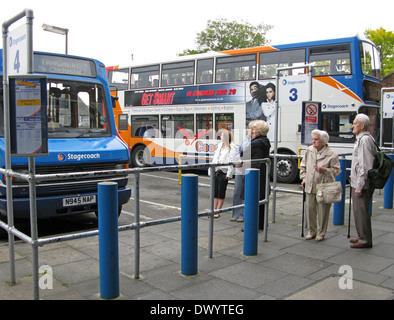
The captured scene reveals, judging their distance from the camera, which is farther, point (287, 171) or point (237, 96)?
point (237, 96)

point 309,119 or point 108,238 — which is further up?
point 309,119

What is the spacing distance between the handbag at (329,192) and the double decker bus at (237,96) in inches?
199

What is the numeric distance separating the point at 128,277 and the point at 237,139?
34.3 feet

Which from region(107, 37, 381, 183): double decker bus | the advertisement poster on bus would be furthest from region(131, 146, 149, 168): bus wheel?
the advertisement poster on bus

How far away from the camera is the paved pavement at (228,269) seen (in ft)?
12.7

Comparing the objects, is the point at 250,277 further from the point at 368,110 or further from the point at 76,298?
the point at 368,110

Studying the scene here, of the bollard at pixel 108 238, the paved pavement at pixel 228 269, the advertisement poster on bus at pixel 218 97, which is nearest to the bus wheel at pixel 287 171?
the advertisement poster on bus at pixel 218 97

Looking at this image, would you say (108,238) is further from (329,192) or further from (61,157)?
(329,192)

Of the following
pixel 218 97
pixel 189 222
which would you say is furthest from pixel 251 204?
pixel 218 97

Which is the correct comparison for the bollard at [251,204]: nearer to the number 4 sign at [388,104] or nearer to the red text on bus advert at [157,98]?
the number 4 sign at [388,104]

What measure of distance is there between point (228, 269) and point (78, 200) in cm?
276

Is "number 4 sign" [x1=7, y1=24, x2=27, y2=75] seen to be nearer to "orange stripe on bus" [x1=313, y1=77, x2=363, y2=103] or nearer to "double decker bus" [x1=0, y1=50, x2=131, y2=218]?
"double decker bus" [x1=0, y1=50, x2=131, y2=218]

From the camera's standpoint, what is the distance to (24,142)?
12.0 ft

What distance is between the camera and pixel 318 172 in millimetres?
5758
